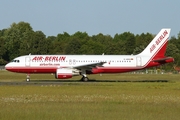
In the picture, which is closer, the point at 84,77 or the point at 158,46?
the point at 84,77

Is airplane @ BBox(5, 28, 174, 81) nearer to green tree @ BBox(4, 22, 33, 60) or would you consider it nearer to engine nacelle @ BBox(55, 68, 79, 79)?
engine nacelle @ BBox(55, 68, 79, 79)

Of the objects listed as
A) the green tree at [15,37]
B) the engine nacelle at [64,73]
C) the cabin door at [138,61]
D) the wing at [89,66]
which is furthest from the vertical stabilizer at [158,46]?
the green tree at [15,37]

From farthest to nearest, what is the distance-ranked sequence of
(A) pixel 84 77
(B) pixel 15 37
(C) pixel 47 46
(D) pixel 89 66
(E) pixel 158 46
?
1. (B) pixel 15 37
2. (C) pixel 47 46
3. (E) pixel 158 46
4. (A) pixel 84 77
5. (D) pixel 89 66

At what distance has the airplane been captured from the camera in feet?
175

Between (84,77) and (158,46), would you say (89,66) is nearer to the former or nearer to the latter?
(84,77)

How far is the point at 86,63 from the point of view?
2178 inches

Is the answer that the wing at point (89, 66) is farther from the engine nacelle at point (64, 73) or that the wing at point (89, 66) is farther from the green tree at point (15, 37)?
the green tree at point (15, 37)

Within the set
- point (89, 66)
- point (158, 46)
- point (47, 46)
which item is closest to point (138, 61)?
point (158, 46)

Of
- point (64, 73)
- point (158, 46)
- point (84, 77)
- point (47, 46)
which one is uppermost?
point (47, 46)

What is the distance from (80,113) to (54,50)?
437ft

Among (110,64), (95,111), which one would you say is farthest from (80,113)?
(110,64)

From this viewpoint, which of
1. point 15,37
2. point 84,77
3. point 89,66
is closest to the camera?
point 89,66

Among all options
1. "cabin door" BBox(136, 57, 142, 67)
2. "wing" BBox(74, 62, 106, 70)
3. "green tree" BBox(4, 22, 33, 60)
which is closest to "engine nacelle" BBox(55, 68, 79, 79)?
"wing" BBox(74, 62, 106, 70)

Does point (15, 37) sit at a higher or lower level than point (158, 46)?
higher
